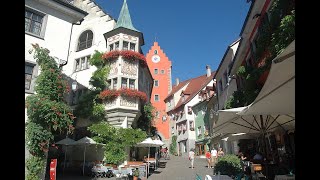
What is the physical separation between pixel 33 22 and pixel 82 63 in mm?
11548

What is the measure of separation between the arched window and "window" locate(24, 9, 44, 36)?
1159 cm

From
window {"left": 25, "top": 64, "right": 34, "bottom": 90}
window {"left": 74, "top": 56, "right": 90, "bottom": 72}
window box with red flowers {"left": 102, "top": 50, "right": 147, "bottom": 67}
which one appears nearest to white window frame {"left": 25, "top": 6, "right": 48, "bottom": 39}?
window {"left": 25, "top": 64, "right": 34, "bottom": 90}

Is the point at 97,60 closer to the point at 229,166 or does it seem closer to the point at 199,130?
the point at 229,166

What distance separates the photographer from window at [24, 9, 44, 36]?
1515 centimetres

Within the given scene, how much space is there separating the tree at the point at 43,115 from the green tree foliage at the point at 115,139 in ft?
23.7

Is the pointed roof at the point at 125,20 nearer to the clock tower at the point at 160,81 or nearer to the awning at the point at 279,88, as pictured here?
the awning at the point at 279,88

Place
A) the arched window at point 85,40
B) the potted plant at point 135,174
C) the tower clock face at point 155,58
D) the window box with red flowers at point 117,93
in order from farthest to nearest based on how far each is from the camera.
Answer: the tower clock face at point 155,58 → the arched window at point 85,40 → the window box with red flowers at point 117,93 → the potted plant at point 135,174

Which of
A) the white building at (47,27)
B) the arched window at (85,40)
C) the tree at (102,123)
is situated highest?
the arched window at (85,40)

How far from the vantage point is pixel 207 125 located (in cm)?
4216

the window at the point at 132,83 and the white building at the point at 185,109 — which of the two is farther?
the white building at the point at 185,109

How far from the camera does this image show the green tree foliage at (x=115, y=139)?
67.1ft

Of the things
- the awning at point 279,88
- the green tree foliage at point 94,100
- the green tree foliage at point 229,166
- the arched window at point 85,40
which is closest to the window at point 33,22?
the green tree foliage at point 94,100
